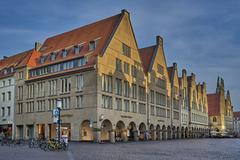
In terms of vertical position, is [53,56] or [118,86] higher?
[53,56]

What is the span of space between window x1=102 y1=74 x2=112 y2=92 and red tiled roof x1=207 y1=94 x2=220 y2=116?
115301 millimetres

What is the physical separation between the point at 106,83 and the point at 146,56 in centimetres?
2817

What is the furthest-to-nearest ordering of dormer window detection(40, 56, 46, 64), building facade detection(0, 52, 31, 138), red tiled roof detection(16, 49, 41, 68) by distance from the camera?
1. building facade detection(0, 52, 31, 138)
2. red tiled roof detection(16, 49, 41, 68)
3. dormer window detection(40, 56, 46, 64)

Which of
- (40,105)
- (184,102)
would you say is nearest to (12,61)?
(40,105)

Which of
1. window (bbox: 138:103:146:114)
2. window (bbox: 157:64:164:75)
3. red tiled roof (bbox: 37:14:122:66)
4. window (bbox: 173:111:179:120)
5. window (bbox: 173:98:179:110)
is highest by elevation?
red tiled roof (bbox: 37:14:122:66)

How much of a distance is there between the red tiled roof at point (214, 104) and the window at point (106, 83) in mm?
115301

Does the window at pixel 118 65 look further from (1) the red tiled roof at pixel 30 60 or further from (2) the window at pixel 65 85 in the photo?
(1) the red tiled roof at pixel 30 60

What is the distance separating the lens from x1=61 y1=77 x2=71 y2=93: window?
65.9 meters

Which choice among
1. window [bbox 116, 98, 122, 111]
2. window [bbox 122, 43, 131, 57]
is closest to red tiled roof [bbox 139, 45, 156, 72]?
window [bbox 122, 43, 131, 57]

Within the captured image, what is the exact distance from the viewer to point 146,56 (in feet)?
296

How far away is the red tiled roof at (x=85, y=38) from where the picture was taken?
67.1 m

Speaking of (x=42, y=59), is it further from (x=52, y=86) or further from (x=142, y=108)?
(x=142, y=108)

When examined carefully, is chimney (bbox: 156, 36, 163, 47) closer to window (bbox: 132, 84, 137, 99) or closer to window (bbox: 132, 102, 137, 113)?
window (bbox: 132, 84, 137, 99)

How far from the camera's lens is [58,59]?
7100 centimetres
